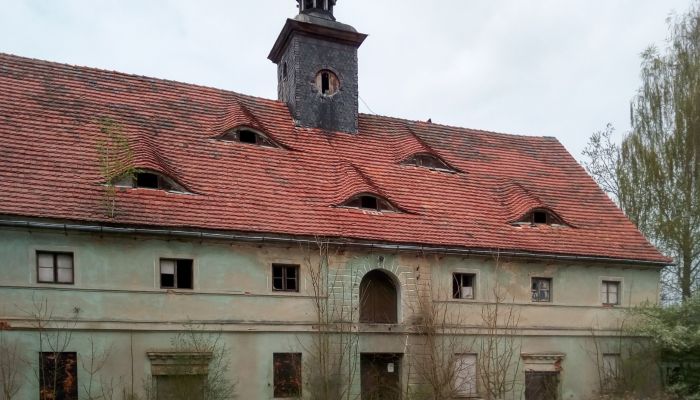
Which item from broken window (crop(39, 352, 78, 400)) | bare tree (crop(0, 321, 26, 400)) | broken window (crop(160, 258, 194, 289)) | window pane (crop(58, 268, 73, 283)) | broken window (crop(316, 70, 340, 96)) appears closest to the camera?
bare tree (crop(0, 321, 26, 400))

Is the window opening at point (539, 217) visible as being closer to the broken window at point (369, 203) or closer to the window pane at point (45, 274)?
the broken window at point (369, 203)

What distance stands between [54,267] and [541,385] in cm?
1437

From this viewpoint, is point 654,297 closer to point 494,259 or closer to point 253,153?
point 494,259

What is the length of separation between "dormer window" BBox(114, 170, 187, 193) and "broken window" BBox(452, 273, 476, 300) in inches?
325

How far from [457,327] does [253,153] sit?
8.01 m

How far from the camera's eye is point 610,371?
20.3 metres

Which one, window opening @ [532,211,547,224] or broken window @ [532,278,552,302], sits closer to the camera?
broken window @ [532,278,552,302]

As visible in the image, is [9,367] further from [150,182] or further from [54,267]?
[150,182]

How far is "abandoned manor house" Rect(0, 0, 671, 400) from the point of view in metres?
14.7

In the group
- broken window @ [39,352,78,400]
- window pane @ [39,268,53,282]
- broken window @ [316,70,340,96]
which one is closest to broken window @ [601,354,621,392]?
broken window @ [316,70,340,96]

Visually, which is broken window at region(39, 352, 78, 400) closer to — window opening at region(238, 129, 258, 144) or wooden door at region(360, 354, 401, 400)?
wooden door at region(360, 354, 401, 400)

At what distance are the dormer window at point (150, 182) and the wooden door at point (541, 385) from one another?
1183cm

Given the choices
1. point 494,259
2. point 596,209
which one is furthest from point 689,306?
point 494,259

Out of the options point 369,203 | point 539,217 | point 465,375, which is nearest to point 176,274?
point 369,203
